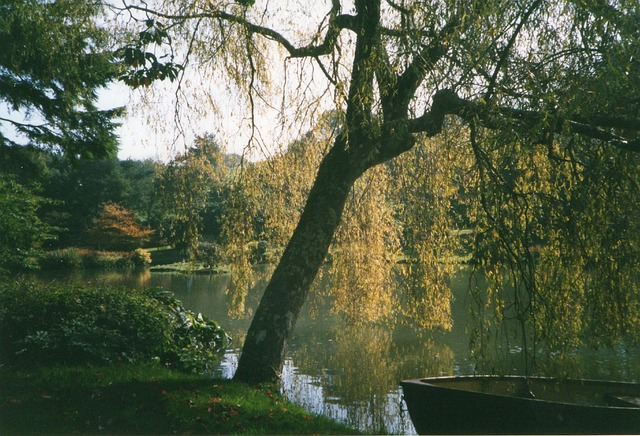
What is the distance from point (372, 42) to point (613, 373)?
23.2 ft

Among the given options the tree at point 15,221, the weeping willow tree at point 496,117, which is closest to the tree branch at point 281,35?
the weeping willow tree at point 496,117

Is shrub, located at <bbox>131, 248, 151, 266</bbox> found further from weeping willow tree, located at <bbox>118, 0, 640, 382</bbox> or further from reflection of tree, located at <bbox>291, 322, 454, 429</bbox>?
weeping willow tree, located at <bbox>118, 0, 640, 382</bbox>

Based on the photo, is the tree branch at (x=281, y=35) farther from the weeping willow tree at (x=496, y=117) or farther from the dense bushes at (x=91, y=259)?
the dense bushes at (x=91, y=259)

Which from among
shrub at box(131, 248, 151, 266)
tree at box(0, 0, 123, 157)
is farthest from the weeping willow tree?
shrub at box(131, 248, 151, 266)

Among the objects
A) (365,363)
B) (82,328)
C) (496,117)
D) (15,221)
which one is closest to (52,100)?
(15,221)

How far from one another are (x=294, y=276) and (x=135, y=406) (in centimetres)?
206

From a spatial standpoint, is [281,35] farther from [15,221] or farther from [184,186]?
[15,221]

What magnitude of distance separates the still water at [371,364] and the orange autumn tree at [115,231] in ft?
58.7

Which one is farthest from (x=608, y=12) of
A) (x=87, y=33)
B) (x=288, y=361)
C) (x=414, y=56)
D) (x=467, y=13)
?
(x=288, y=361)

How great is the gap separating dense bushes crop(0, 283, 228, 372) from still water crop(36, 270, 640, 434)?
148cm

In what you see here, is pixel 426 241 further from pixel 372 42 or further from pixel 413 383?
pixel 372 42

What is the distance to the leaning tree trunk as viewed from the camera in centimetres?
593

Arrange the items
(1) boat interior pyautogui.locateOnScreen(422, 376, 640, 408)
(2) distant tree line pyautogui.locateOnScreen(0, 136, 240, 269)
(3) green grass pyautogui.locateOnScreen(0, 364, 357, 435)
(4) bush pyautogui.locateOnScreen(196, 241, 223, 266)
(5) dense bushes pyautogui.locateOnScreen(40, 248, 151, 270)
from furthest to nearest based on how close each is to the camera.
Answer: (5) dense bushes pyautogui.locateOnScreen(40, 248, 151, 270) → (4) bush pyautogui.locateOnScreen(196, 241, 223, 266) → (2) distant tree line pyautogui.locateOnScreen(0, 136, 240, 269) → (1) boat interior pyautogui.locateOnScreen(422, 376, 640, 408) → (3) green grass pyautogui.locateOnScreen(0, 364, 357, 435)

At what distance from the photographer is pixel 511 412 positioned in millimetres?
5160
